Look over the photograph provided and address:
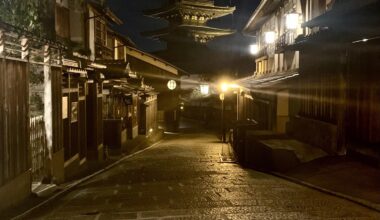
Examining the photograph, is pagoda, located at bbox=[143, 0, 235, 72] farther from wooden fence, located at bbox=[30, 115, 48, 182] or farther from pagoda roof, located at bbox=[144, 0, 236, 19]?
wooden fence, located at bbox=[30, 115, 48, 182]

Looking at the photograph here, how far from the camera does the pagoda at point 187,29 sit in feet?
170

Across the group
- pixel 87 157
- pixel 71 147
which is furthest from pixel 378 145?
pixel 87 157

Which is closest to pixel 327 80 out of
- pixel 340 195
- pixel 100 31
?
pixel 340 195

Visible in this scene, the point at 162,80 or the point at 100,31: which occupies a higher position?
the point at 100,31

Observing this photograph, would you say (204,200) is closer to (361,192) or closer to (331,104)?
(361,192)

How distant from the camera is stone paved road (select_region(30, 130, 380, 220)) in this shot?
8.91 metres

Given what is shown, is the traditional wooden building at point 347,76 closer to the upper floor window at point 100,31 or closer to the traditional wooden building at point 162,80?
the upper floor window at point 100,31

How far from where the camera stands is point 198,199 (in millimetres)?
10672

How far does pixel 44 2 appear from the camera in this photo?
1392 cm

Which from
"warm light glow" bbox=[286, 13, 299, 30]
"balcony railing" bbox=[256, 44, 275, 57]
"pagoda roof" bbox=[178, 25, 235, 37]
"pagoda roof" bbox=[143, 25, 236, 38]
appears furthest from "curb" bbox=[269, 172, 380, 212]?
"pagoda roof" bbox=[143, 25, 236, 38]

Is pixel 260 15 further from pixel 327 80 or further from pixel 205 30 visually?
pixel 205 30

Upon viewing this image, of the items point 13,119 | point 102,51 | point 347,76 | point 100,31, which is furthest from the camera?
point 102,51

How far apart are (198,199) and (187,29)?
4638 cm

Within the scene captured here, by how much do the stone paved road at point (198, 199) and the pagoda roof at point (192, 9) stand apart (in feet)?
124
